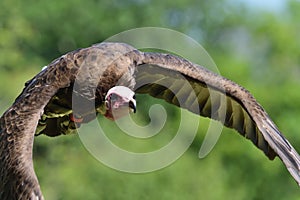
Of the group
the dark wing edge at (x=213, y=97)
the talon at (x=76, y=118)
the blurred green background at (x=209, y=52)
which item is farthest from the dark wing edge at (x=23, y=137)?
the blurred green background at (x=209, y=52)

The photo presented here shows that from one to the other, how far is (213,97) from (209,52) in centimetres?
3865

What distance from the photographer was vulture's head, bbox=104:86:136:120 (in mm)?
12354

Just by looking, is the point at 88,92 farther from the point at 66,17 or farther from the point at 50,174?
the point at 66,17

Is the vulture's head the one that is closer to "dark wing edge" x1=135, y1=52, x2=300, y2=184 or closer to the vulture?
the vulture

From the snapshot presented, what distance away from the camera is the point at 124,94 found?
40.6 feet

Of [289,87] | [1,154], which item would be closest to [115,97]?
[1,154]

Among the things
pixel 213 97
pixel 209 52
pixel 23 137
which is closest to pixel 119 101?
pixel 213 97

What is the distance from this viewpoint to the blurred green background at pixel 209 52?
1399 inches

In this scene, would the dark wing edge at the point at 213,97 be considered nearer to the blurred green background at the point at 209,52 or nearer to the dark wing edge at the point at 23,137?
the dark wing edge at the point at 23,137

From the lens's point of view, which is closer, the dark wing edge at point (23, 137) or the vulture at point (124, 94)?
the dark wing edge at point (23, 137)

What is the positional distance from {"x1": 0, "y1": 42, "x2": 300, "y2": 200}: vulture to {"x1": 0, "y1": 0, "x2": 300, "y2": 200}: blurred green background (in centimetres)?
→ 1936

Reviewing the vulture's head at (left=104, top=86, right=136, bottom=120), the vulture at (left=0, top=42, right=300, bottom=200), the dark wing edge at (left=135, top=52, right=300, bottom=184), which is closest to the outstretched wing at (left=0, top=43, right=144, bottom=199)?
the vulture at (left=0, top=42, right=300, bottom=200)

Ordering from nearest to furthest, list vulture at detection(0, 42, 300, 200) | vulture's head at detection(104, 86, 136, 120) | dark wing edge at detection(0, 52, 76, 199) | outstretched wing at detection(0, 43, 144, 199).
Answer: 1. dark wing edge at detection(0, 52, 76, 199)
2. outstretched wing at detection(0, 43, 144, 199)
3. vulture at detection(0, 42, 300, 200)
4. vulture's head at detection(104, 86, 136, 120)

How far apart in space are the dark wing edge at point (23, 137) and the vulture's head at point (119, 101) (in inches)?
24.8
